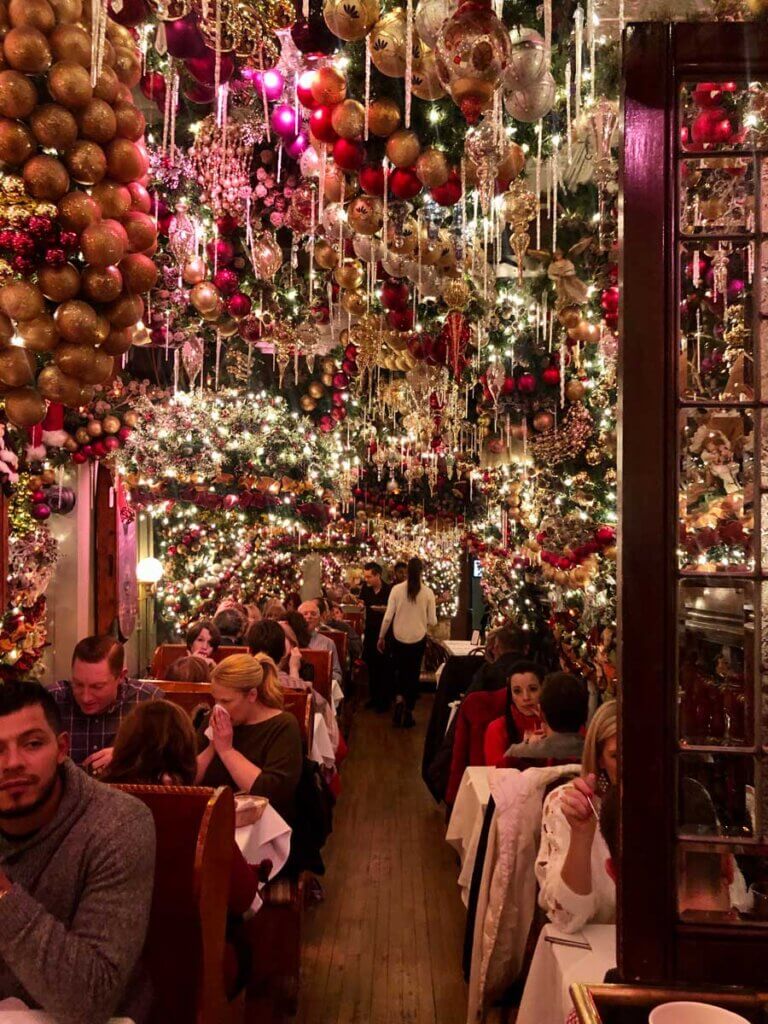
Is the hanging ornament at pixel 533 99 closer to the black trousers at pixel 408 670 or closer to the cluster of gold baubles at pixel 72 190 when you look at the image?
the cluster of gold baubles at pixel 72 190

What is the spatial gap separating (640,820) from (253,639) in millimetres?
4148

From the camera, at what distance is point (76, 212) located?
2.44m

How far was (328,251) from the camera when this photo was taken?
4367 millimetres

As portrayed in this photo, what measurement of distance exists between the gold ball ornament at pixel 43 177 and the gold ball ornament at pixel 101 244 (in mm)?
123

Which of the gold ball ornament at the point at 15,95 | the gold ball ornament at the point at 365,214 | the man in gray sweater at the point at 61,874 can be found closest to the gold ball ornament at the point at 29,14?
the gold ball ornament at the point at 15,95

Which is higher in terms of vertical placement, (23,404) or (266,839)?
(23,404)

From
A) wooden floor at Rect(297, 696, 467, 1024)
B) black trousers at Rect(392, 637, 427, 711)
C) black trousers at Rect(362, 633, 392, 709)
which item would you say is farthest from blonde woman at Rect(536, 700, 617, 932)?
black trousers at Rect(362, 633, 392, 709)

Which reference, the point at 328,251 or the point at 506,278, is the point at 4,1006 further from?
the point at 506,278

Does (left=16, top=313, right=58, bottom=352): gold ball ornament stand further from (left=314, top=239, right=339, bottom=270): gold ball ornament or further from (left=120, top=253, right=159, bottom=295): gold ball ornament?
(left=314, top=239, right=339, bottom=270): gold ball ornament

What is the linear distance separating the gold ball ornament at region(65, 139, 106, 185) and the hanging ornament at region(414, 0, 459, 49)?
2.98ft

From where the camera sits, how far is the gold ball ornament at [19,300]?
242cm

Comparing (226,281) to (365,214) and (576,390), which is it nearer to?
(365,214)

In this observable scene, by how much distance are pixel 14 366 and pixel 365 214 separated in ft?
4.82

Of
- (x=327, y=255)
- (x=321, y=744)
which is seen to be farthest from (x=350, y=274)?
(x=321, y=744)
